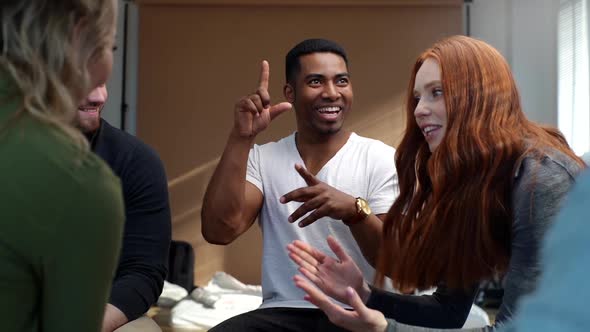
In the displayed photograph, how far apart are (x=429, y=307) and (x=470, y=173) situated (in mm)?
391

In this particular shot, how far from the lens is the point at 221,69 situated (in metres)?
5.11

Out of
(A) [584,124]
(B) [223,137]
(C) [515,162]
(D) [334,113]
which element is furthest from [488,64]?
(B) [223,137]

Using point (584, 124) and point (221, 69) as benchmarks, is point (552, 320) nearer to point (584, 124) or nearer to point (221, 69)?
point (584, 124)

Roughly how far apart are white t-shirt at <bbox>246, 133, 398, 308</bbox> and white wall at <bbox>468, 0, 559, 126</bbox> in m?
2.92

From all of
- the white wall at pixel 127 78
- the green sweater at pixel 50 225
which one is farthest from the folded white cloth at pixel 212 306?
the green sweater at pixel 50 225

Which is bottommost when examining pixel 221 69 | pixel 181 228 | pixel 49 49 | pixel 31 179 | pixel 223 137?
pixel 181 228

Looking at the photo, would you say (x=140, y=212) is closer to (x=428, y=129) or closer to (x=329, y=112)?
(x=428, y=129)

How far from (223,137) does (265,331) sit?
10.1 feet

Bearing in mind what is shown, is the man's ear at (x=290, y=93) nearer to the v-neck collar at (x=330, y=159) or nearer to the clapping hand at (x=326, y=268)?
the v-neck collar at (x=330, y=159)

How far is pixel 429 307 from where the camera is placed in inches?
71.8

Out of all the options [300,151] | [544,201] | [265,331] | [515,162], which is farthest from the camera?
[300,151]

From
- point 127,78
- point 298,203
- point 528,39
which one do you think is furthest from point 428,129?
point 127,78

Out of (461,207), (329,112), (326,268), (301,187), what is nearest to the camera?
(461,207)

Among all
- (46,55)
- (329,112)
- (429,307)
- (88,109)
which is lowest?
(429,307)
